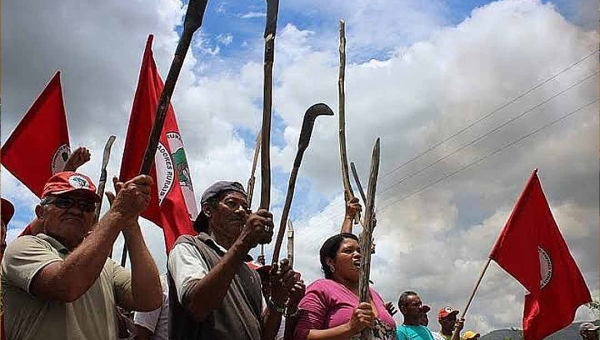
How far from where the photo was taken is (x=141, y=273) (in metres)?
3.07

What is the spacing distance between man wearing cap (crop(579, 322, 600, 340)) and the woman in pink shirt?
13.0 ft

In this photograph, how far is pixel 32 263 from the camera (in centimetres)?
275

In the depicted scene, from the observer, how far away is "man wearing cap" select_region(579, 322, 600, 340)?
7.25m

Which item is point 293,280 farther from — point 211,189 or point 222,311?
point 211,189

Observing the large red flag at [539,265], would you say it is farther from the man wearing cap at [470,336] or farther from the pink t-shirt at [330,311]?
the pink t-shirt at [330,311]

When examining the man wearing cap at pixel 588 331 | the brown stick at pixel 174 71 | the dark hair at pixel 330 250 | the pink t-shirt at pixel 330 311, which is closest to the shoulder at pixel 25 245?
the brown stick at pixel 174 71

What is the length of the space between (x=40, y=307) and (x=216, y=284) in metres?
0.67

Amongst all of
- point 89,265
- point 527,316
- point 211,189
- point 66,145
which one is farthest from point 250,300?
point 527,316

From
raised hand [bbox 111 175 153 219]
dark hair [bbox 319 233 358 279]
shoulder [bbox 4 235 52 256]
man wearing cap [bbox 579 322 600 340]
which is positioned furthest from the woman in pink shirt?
man wearing cap [bbox 579 322 600 340]

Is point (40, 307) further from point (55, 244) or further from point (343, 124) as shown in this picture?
point (343, 124)

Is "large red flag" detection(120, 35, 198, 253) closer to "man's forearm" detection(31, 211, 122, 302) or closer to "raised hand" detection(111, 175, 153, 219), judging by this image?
"raised hand" detection(111, 175, 153, 219)

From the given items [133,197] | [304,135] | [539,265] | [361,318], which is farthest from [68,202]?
[539,265]

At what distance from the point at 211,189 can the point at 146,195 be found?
816 mm

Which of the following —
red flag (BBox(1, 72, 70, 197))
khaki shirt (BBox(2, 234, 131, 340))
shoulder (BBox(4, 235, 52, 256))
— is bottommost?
khaki shirt (BBox(2, 234, 131, 340))
